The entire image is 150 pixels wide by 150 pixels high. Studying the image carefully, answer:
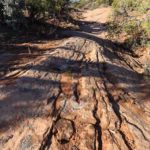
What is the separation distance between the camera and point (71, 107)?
23.5 ft

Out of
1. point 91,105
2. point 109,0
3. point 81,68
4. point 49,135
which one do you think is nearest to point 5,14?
point 81,68

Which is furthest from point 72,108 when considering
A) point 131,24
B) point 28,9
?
point 28,9

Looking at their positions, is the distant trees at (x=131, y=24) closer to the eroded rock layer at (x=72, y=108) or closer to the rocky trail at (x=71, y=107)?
the rocky trail at (x=71, y=107)

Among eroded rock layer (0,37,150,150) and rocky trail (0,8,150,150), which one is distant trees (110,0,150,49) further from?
eroded rock layer (0,37,150,150)

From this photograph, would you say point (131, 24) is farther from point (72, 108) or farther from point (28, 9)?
point (72, 108)

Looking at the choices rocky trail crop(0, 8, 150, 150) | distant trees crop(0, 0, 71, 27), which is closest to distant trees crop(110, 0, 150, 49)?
distant trees crop(0, 0, 71, 27)

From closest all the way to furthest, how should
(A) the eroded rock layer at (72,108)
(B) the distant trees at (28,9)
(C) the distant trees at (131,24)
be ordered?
(A) the eroded rock layer at (72,108)
(C) the distant trees at (131,24)
(B) the distant trees at (28,9)

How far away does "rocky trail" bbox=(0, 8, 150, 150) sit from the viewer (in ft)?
19.6

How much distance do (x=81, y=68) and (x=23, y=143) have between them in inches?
182

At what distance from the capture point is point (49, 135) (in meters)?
5.99

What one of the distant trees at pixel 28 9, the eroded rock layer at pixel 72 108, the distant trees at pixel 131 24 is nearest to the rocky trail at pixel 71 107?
→ the eroded rock layer at pixel 72 108

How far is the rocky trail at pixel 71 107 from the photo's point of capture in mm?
5984

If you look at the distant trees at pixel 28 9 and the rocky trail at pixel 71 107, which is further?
the distant trees at pixel 28 9

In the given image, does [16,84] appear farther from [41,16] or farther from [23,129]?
[41,16]
